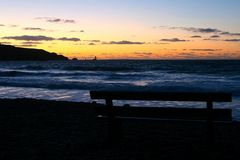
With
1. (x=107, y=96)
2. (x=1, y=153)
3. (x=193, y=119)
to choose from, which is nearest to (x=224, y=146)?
(x=193, y=119)

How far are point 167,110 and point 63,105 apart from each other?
815 cm

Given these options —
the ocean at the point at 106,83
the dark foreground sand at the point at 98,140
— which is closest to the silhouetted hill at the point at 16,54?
the ocean at the point at 106,83

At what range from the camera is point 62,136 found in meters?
8.27

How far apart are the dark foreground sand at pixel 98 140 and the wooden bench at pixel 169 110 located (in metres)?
0.46

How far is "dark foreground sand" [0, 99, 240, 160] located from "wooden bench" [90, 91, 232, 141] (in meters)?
0.46

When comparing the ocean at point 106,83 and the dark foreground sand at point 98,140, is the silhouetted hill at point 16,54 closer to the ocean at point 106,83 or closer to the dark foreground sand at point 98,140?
the ocean at point 106,83

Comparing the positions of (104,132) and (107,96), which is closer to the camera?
(107,96)

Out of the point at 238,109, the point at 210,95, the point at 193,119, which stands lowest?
the point at 238,109

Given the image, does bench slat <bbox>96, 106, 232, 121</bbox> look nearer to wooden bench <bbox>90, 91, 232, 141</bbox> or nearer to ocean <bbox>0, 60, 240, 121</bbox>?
wooden bench <bbox>90, 91, 232, 141</bbox>

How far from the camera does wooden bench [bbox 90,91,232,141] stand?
659 centimetres

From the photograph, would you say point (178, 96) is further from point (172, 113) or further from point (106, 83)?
point (106, 83)

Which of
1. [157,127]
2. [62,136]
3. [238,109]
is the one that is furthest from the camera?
[238,109]

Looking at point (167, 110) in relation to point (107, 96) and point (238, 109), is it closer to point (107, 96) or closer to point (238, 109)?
point (107, 96)

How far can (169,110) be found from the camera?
276 inches
